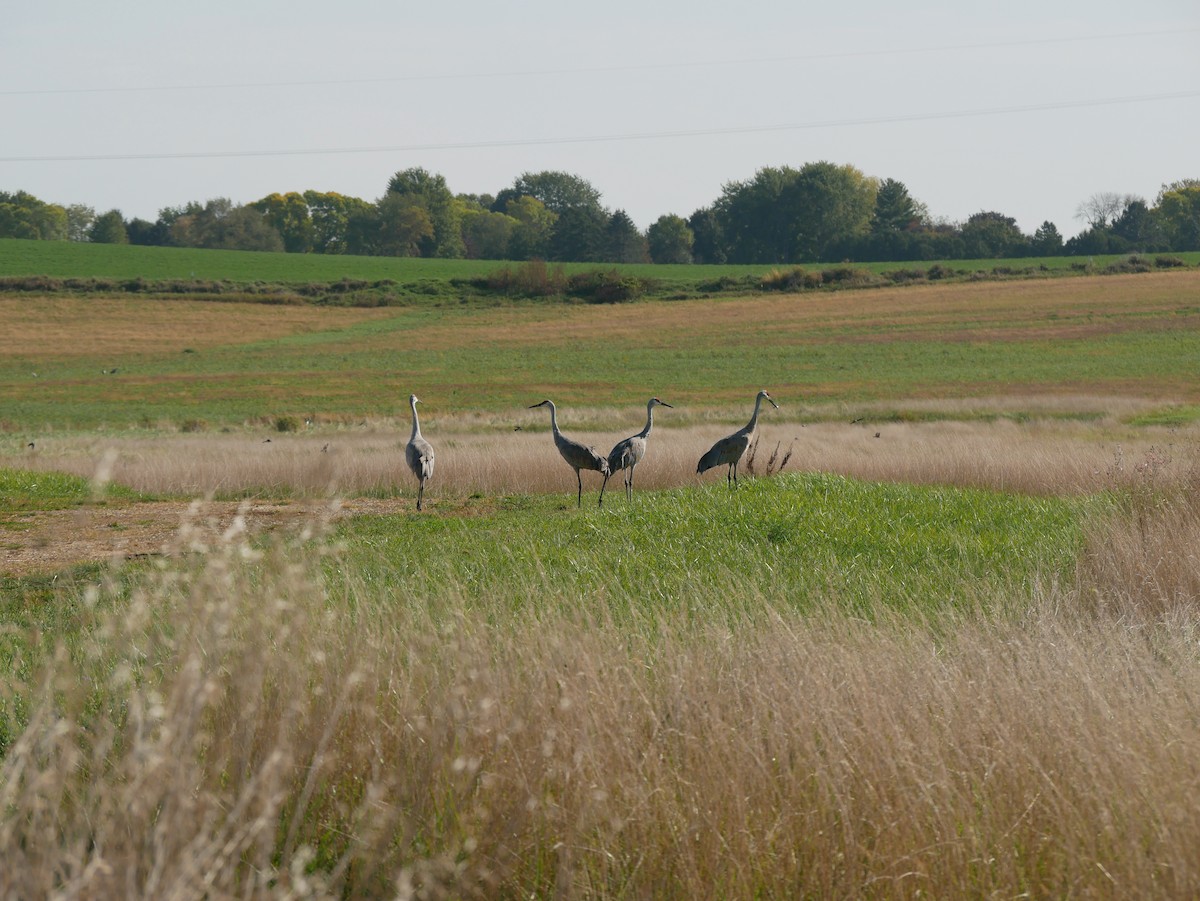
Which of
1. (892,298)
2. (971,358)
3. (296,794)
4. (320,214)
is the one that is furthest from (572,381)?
(320,214)

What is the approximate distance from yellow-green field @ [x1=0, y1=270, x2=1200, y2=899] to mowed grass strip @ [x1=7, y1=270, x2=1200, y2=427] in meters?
17.8

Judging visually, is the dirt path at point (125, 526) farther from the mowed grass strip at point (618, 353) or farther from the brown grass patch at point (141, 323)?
the brown grass patch at point (141, 323)

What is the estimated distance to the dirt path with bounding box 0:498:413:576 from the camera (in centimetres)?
1285

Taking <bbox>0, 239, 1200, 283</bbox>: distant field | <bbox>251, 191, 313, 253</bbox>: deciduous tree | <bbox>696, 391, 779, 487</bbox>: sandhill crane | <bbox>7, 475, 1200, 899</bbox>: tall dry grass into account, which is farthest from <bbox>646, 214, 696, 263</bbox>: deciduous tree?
<bbox>7, 475, 1200, 899</bbox>: tall dry grass

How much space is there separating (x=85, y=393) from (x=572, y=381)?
61.8 feet

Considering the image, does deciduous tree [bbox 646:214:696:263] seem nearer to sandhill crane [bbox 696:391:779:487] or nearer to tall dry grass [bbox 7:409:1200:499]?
tall dry grass [bbox 7:409:1200:499]

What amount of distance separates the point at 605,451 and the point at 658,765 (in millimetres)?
20329

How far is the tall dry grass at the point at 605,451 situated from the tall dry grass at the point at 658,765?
30.5ft

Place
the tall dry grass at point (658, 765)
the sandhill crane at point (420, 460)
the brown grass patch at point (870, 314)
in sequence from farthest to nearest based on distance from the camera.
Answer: the brown grass patch at point (870, 314)
the sandhill crane at point (420, 460)
the tall dry grass at point (658, 765)

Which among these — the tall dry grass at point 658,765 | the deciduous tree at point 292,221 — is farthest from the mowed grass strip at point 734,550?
the deciduous tree at point 292,221

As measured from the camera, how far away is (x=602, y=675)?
578 cm

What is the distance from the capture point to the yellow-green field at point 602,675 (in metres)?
4.31

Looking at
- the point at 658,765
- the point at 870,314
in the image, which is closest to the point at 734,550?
the point at 658,765

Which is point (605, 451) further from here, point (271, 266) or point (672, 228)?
point (672, 228)
